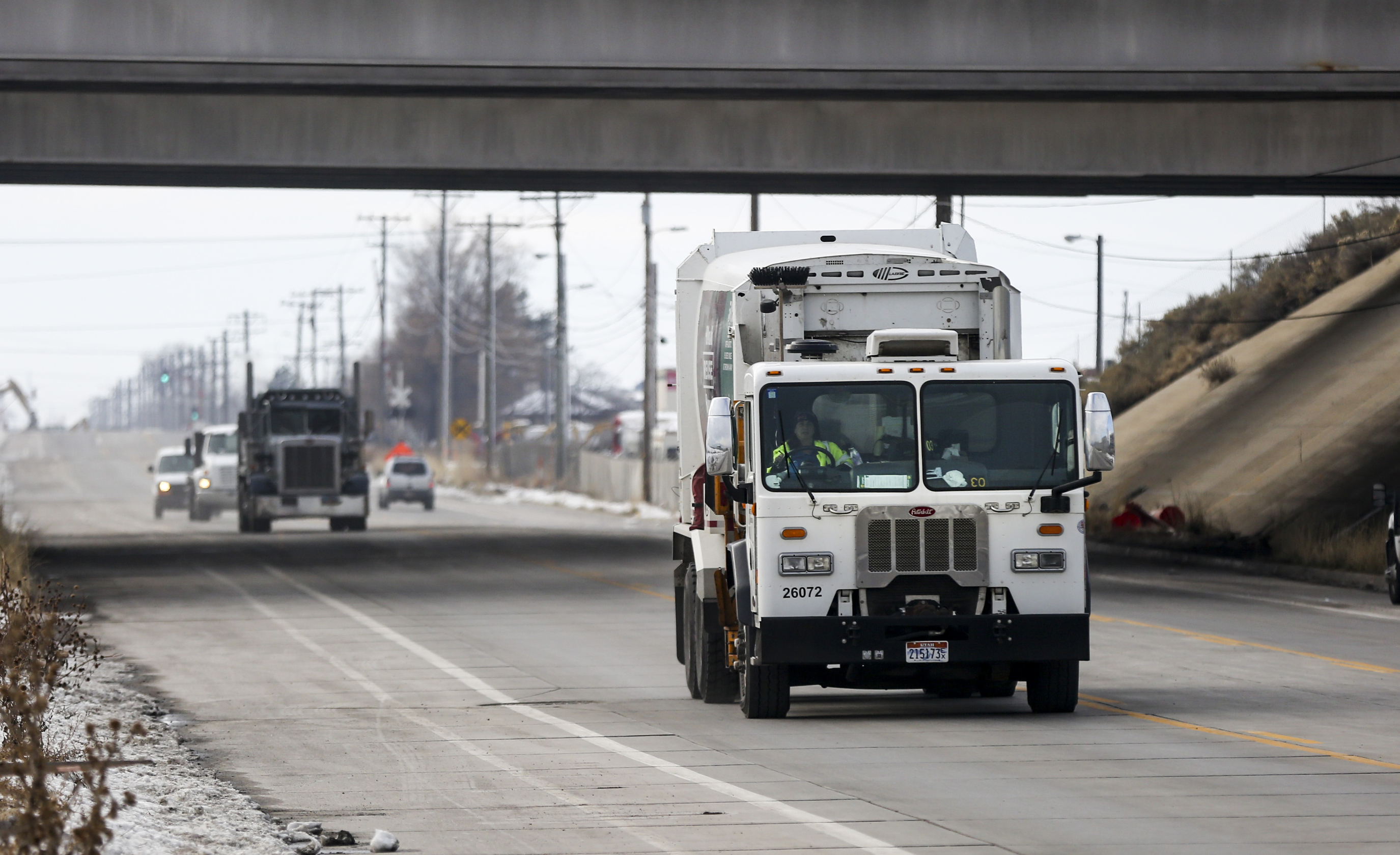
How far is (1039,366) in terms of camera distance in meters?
13.8

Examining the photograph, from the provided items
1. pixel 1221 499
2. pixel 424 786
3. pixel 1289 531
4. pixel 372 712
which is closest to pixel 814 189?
pixel 1289 531

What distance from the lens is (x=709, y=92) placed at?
25719 mm

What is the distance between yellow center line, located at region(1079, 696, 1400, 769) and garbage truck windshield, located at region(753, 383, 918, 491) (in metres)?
2.50

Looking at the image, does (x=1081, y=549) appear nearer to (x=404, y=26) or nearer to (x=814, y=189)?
(x=404, y=26)

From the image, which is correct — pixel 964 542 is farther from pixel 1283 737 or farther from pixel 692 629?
pixel 692 629

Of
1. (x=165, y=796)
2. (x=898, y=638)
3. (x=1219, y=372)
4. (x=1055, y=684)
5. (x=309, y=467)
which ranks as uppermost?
(x=1219, y=372)

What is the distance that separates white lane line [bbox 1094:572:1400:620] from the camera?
76.9 ft

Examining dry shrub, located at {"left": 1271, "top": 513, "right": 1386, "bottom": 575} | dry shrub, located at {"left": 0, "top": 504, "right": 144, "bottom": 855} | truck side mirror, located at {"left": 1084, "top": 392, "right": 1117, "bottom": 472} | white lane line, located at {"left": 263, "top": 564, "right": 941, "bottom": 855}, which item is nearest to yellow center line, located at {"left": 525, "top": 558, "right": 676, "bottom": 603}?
white lane line, located at {"left": 263, "top": 564, "right": 941, "bottom": 855}

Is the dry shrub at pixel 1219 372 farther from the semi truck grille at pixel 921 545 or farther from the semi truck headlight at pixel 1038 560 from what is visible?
the semi truck grille at pixel 921 545

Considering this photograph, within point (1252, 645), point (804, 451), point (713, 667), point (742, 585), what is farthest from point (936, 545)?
point (1252, 645)

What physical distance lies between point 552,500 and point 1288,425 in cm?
3459

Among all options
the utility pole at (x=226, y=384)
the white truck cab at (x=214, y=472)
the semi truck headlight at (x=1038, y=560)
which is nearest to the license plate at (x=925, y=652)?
the semi truck headlight at (x=1038, y=560)

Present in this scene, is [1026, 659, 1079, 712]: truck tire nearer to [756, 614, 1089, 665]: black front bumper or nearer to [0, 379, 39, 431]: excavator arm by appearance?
[756, 614, 1089, 665]: black front bumper

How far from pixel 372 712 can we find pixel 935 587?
4.50m
